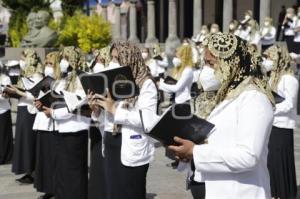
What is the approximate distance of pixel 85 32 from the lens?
24.9 metres

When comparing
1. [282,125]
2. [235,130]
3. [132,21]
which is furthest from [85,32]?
[235,130]

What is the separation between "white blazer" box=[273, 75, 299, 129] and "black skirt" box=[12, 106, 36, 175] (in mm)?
3440

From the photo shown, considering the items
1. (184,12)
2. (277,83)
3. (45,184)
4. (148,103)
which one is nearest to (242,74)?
(148,103)

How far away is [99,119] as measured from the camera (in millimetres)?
4766

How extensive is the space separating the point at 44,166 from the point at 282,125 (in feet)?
8.96

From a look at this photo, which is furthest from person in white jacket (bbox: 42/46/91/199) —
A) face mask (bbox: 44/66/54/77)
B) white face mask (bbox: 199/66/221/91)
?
white face mask (bbox: 199/66/221/91)

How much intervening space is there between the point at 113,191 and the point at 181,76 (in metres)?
4.63

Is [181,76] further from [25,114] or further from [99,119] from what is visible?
[99,119]

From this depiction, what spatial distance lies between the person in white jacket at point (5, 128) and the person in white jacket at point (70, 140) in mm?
2724

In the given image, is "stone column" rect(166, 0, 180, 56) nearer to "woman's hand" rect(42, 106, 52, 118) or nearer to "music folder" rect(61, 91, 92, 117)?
"woman's hand" rect(42, 106, 52, 118)

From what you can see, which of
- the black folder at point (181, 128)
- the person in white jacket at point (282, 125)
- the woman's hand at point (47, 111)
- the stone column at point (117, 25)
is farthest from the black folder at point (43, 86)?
the stone column at point (117, 25)

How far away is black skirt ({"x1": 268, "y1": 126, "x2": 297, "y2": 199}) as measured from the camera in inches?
249

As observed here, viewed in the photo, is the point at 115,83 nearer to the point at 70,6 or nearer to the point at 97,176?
the point at 97,176

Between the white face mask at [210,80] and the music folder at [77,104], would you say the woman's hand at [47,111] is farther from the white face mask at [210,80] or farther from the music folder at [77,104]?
the white face mask at [210,80]
